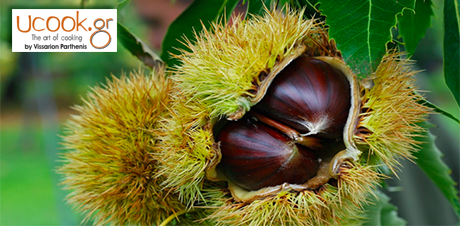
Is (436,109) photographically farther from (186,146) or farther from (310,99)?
(186,146)

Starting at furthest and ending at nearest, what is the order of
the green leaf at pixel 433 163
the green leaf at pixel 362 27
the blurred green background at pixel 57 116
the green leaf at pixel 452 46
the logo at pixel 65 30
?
1. the blurred green background at pixel 57 116
2. the logo at pixel 65 30
3. the green leaf at pixel 433 163
4. the green leaf at pixel 452 46
5. the green leaf at pixel 362 27

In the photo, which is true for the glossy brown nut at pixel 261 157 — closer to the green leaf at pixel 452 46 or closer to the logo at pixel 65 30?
the green leaf at pixel 452 46

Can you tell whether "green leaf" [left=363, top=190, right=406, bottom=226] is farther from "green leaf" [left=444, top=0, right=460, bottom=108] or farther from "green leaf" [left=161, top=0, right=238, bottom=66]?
"green leaf" [left=161, top=0, right=238, bottom=66]

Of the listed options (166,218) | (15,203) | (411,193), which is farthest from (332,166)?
(15,203)

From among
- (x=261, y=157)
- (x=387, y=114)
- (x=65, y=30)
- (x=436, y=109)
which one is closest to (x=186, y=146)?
(x=261, y=157)

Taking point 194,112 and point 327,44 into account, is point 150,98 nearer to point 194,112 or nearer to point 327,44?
point 194,112

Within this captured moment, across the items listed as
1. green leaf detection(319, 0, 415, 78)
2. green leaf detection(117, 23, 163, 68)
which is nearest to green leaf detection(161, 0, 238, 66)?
green leaf detection(117, 23, 163, 68)

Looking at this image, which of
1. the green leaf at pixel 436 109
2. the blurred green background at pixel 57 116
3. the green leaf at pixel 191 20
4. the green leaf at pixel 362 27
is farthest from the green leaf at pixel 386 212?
the green leaf at pixel 191 20
